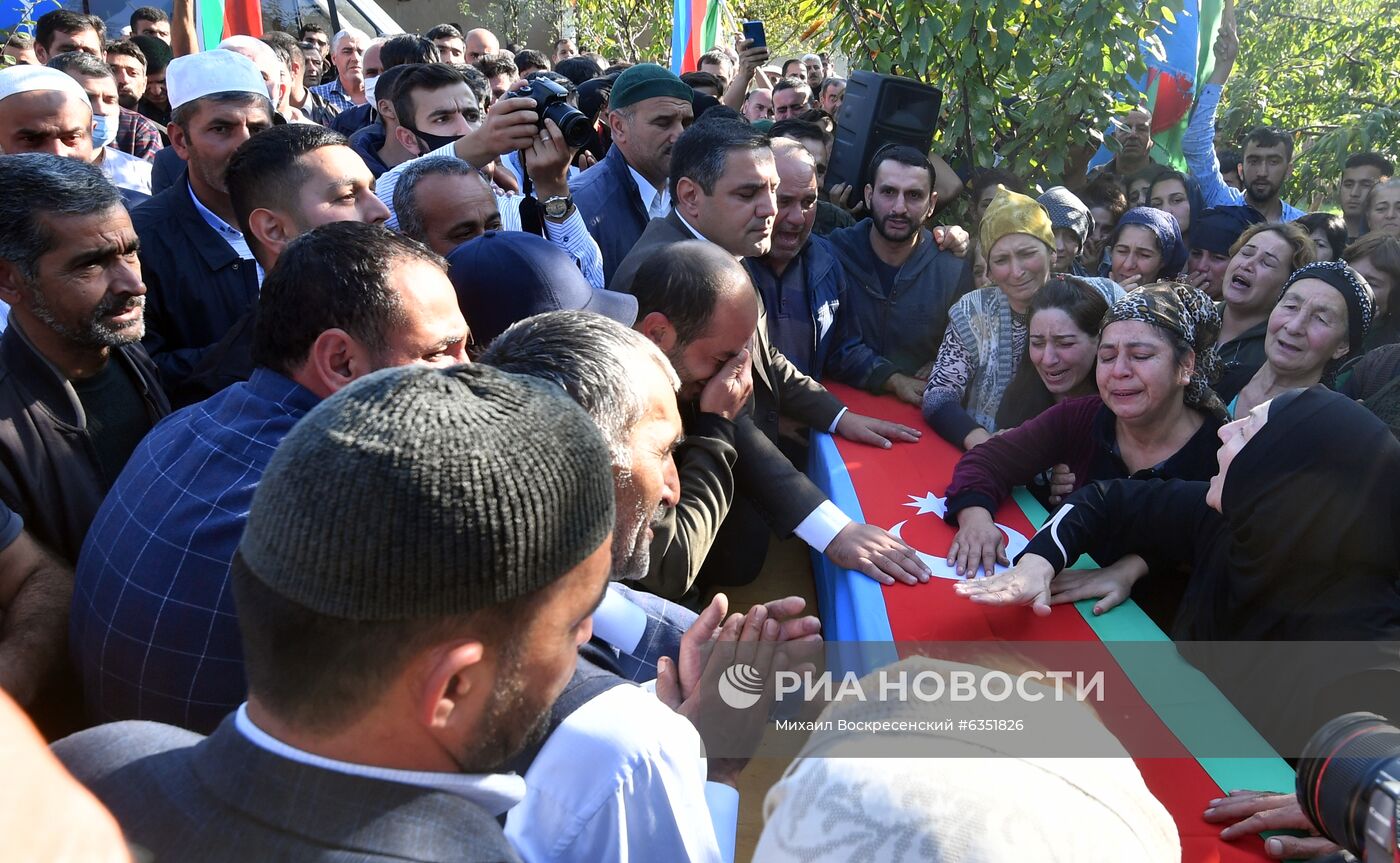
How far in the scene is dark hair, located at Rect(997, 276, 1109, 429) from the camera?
3.37m

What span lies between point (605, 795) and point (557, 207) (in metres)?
2.37

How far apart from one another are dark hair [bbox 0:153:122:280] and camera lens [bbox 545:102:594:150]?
1491mm

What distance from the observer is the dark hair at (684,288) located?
2434 millimetres

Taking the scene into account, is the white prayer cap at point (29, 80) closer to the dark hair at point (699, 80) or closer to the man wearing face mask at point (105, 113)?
the man wearing face mask at point (105, 113)

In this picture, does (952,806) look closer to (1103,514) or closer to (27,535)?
(27,535)

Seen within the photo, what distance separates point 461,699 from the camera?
87 cm

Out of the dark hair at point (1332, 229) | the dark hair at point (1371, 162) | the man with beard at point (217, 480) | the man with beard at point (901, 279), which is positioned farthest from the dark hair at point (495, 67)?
the man with beard at point (217, 480)

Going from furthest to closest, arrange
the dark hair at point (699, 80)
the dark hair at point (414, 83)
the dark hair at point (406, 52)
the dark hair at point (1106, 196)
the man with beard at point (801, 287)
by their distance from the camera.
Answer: the dark hair at point (699, 80)
the dark hair at point (406, 52)
the dark hair at point (1106, 196)
the dark hair at point (414, 83)
the man with beard at point (801, 287)

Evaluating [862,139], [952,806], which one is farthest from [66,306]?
[862,139]

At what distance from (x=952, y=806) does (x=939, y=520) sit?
7.40 ft

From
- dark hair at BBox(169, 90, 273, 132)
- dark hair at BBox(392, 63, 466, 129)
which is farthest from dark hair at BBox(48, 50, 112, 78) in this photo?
dark hair at BBox(169, 90, 273, 132)

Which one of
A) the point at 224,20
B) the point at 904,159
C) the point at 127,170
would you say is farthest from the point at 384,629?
the point at 224,20

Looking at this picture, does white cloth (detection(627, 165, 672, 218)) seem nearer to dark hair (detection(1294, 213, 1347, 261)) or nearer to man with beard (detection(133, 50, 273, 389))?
man with beard (detection(133, 50, 273, 389))

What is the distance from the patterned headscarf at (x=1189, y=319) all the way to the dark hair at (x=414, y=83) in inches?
108
